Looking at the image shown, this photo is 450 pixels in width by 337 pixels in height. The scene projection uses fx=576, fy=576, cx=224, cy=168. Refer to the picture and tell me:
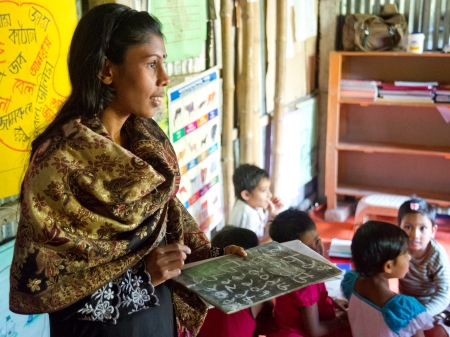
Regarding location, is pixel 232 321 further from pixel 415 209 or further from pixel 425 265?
pixel 415 209

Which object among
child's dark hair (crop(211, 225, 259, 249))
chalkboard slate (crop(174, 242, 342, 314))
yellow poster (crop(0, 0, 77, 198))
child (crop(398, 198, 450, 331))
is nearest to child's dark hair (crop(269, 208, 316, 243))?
child's dark hair (crop(211, 225, 259, 249))

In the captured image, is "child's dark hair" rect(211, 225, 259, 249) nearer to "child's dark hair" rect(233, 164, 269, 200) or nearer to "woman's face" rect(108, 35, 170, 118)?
"child's dark hair" rect(233, 164, 269, 200)

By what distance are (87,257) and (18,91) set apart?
848mm

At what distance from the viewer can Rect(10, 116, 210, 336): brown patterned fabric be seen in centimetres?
115

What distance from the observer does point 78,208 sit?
3.87 ft

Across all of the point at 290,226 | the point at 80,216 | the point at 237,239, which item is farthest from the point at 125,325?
the point at 290,226

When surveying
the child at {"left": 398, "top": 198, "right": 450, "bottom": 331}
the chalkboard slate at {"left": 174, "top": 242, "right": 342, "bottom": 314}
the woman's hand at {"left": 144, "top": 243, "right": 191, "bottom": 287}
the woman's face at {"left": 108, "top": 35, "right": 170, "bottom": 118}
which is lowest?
the child at {"left": 398, "top": 198, "right": 450, "bottom": 331}

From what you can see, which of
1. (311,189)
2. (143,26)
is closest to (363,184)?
(311,189)

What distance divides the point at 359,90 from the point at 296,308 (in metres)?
2.92

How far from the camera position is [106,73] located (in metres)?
1.29

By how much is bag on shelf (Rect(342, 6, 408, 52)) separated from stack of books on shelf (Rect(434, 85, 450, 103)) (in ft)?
1.46

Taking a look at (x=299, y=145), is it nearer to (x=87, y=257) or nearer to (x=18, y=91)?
(x=18, y=91)

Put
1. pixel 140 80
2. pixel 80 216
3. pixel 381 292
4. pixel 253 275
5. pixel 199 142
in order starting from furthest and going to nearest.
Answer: pixel 199 142
pixel 381 292
pixel 253 275
pixel 140 80
pixel 80 216

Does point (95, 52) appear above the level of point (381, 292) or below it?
above
